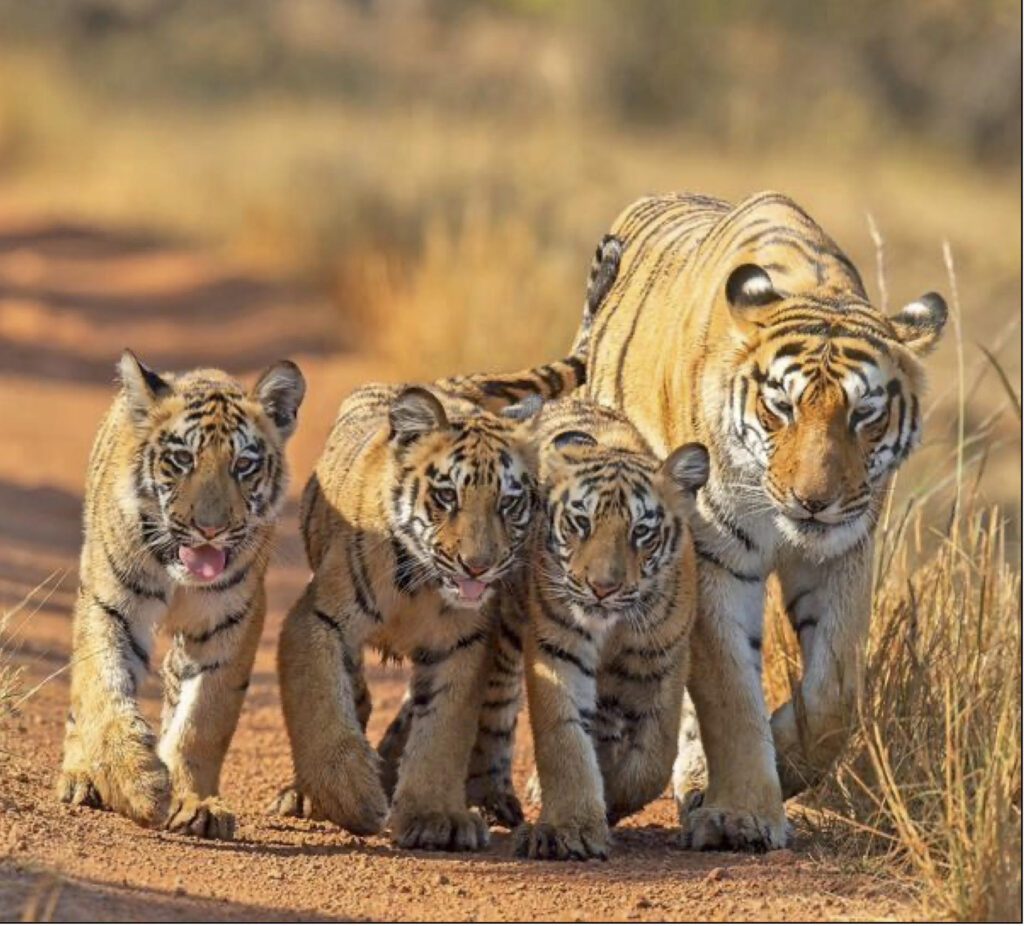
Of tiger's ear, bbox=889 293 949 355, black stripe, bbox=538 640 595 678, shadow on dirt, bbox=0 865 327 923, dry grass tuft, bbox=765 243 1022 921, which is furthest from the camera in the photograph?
tiger's ear, bbox=889 293 949 355

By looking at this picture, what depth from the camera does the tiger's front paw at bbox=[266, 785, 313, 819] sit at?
283 inches

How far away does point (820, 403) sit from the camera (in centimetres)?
646

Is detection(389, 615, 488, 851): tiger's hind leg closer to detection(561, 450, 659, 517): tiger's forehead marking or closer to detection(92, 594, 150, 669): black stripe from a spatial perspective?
detection(561, 450, 659, 517): tiger's forehead marking

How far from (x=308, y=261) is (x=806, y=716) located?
12.6 meters

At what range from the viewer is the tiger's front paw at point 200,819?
648 cm

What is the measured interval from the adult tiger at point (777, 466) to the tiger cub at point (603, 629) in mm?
160

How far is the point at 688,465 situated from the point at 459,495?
64cm

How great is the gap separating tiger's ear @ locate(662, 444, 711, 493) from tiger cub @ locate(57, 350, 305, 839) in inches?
42.4

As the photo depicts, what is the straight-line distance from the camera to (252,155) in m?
23.4

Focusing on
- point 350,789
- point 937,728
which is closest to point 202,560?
point 350,789

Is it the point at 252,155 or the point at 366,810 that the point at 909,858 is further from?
the point at 252,155

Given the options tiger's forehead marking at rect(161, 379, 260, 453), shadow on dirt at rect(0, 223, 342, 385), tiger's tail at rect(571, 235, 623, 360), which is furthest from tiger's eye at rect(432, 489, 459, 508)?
shadow on dirt at rect(0, 223, 342, 385)

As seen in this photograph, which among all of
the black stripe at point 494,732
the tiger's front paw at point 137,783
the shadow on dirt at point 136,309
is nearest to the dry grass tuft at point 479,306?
the shadow on dirt at point 136,309

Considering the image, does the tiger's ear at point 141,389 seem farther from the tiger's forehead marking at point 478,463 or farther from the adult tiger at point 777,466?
the adult tiger at point 777,466
